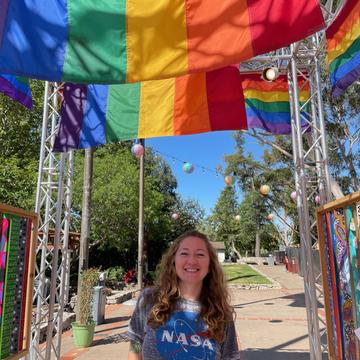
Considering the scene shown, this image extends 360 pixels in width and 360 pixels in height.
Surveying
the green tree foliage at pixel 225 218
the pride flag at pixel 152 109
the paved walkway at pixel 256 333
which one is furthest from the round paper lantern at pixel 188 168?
the green tree foliage at pixel 225 218

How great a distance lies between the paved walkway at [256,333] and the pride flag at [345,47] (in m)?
5.49

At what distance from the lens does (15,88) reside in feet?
19.1

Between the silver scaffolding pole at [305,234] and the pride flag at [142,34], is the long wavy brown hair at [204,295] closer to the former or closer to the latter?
the pride flag at [142,34]

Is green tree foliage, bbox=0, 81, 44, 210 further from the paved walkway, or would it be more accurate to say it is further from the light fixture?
the light fixture

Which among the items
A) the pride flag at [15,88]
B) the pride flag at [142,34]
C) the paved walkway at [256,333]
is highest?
the pride flag at [15,88]

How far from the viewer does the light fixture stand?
702 cm

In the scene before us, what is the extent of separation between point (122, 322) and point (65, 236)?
227 inches

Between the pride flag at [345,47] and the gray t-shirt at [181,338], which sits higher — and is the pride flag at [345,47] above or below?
above

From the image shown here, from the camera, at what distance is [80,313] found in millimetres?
8570

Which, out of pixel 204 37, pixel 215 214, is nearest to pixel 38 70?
pixel 204 37

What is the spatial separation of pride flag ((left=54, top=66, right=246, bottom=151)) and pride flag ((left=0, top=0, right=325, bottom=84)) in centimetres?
201

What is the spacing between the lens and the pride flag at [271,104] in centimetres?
712

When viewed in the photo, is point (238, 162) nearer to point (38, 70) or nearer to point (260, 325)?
point (260, 325)

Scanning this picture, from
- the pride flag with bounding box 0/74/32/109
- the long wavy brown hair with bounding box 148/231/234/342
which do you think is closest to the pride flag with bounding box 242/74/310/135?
the pride flag with bounding box 0/74/32/109
